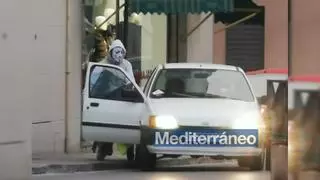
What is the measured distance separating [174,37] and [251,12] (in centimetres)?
238

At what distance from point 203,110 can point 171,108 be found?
0.46m

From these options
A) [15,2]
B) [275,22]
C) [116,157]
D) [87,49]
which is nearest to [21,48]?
[15,2]

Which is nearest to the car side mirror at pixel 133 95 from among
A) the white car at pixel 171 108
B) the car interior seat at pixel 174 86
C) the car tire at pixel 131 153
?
the white car at pixel 171 108

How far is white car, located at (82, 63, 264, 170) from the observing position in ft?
37.7

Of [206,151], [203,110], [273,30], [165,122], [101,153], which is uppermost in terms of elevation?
[273,30]

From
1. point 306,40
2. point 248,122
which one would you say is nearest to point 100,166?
point 248,122

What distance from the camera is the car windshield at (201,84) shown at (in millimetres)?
12508

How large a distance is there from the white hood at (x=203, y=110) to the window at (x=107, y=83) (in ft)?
2.19

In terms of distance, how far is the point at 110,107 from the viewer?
12.3 meters

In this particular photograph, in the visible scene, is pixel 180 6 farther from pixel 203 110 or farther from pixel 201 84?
pixel 203 110

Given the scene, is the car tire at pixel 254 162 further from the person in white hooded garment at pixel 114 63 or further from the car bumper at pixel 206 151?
the person in white hooded garment at pixel 114 63

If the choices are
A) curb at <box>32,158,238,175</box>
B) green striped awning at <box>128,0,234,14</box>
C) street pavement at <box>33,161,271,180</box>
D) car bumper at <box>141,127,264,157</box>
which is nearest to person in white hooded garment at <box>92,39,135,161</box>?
curb at <box>32,158,238,175</box>

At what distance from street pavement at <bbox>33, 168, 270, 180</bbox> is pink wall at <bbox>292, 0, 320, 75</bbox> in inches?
220

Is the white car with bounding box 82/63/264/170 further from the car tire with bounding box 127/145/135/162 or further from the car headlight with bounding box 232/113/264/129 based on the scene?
the car tire with bounding box 127/145/135/162
